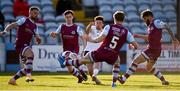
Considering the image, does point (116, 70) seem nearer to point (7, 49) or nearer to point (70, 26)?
point (70, 26)

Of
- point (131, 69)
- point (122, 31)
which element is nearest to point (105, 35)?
point (122, 31)

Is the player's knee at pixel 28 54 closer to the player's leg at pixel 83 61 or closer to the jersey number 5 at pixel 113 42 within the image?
the player's leg at pixel 83 61

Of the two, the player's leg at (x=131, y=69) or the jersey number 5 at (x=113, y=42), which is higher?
the jersey number 5 at (x=113, y=42)

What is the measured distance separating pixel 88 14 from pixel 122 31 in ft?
49.1

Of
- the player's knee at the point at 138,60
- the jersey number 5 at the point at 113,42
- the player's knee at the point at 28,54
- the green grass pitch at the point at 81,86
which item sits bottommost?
the green grass pitch at the point at 81,86

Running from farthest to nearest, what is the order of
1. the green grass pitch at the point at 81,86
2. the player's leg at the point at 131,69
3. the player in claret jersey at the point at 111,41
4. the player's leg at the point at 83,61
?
the player's leg at the point at 131,69, the player's leg at the point at 83,61, the player in claret jersey at the point at 111,41, the green grass pitch at the point at 81,86

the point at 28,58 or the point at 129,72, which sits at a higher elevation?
the point at 28,58

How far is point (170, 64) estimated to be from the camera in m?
25.2

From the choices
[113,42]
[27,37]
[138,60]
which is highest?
[27,37]

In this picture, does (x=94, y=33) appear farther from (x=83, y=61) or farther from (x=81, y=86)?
(x=83, y=61)

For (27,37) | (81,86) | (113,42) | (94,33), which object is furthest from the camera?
(94,33)

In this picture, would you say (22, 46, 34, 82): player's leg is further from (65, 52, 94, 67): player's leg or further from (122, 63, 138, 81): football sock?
(122, 63, 138, 81): football sock

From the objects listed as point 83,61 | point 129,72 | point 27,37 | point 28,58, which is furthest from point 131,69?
point 27,37

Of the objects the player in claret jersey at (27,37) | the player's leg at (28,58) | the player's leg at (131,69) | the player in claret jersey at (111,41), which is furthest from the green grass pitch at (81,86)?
the player in claret jersey at (111,41)
